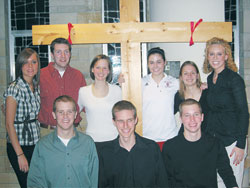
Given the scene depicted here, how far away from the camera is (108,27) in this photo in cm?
270

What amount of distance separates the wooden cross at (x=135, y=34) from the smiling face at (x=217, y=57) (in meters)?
0.15

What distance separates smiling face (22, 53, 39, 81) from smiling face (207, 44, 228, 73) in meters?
1.86

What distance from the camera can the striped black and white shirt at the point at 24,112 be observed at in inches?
102

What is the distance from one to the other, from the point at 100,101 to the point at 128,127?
54cm

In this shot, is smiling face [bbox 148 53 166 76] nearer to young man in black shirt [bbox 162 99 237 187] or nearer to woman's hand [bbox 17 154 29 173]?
young man in black shirt [bbox 162 99 237 187]

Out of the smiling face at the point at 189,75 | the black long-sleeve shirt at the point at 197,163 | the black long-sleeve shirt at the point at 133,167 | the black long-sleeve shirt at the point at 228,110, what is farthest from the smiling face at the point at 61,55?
the black long-sleeve shirt at the point at 228,110

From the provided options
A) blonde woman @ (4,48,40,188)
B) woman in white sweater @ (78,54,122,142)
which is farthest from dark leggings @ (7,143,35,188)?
woman in white sweater @ (78,54,122,142)

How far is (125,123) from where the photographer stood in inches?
94.7

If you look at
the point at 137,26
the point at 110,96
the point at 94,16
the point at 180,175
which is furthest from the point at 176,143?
the point at 94,16

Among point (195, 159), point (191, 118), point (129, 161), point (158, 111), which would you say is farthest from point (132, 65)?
point (195, 159)

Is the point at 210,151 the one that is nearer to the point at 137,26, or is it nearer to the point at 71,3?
the point at 137,26

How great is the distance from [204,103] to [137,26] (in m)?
1.10

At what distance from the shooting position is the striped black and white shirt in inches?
102

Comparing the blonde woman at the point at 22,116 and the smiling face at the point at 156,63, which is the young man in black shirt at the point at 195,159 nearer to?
the smiling face at the point at 156,63
